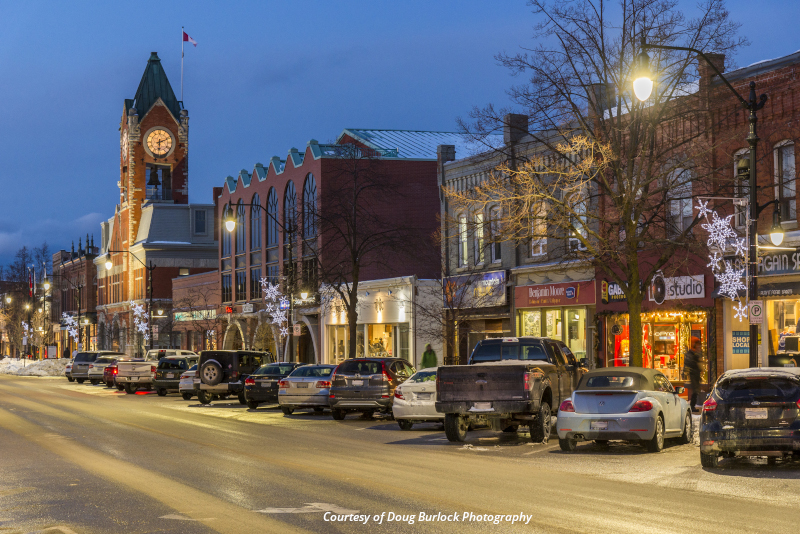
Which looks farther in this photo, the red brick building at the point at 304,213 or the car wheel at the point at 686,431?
the red brick building at the point at 304,213

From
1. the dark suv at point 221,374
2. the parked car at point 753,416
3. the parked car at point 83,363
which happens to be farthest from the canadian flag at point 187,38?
the parked car at point 753,416

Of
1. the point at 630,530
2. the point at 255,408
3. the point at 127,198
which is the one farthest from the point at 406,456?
the point at 127,198

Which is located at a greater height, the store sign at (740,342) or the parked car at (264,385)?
the store sign at (740,342)

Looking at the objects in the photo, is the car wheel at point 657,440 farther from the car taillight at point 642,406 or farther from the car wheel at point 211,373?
the car wheel at point 211,373

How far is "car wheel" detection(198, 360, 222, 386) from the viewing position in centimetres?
3425

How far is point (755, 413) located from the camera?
1459 cm

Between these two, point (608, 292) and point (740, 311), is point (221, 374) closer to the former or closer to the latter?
point (608, 292)

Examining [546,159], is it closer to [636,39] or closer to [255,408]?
[636,39]

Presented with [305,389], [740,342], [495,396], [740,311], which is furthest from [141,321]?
[495,396]

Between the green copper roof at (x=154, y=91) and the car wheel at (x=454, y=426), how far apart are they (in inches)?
3454

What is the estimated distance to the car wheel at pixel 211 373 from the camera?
3425cm

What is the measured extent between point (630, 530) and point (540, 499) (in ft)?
7.02

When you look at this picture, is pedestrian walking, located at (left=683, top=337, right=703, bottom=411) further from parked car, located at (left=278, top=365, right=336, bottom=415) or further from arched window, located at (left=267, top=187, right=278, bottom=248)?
arched window, located at (left=267, top=187, right=278, bottom=248)

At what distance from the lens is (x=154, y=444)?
18828mm
